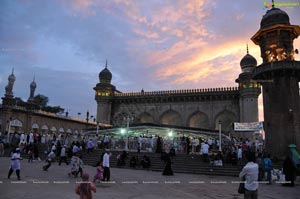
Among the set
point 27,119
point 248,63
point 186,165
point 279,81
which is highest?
point 248,63

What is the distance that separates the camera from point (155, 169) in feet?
55.3

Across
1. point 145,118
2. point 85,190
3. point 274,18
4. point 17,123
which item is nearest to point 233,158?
point 274,18

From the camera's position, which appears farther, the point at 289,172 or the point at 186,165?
the point at 186,165

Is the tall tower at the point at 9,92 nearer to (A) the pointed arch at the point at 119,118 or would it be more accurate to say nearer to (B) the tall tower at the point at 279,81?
(A) the pointed arch at the point at 119,118

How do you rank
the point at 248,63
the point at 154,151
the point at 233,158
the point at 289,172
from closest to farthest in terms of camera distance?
the point at 289,172 → the point at 233,158 → the point at 154,151 → the point at 248,63

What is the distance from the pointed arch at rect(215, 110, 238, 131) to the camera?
120 feet

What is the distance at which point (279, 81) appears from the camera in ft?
66.8

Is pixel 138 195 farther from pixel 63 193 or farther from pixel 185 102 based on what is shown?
pixel 185 102

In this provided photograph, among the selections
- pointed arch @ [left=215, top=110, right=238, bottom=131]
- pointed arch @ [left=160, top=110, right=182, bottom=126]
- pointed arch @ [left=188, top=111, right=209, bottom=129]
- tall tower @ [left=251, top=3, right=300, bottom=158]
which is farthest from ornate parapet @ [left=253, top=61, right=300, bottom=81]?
pointed arch @ [left=160, top=110, right=182, bottom=126]

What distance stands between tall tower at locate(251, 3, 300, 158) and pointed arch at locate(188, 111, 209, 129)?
17.0 metres

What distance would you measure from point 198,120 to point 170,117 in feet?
14.4

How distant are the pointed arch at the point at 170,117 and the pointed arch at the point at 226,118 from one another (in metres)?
5.80

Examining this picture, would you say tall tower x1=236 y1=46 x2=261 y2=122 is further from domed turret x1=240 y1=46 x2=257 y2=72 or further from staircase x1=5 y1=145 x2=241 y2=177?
staircase x1=5 y1=145 x2=241 y2=177

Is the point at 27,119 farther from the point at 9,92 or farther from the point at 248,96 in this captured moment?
the point at 248,96
